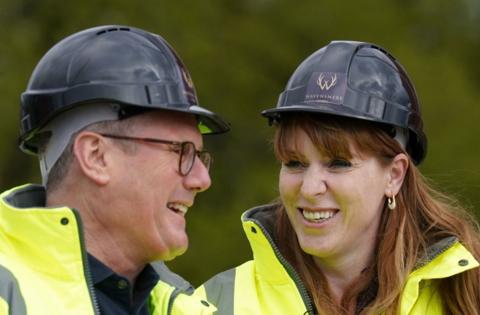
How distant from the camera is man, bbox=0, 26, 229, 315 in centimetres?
432

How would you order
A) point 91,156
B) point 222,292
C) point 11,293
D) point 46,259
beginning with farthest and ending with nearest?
1. point 222,292
2. point 91,156
3. point 46,259
4. point 11,293

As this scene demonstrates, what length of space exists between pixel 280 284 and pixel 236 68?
11468mm

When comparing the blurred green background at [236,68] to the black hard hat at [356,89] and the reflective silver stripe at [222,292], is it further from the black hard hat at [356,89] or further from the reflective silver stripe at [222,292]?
the reflective silver stripe at [222,292]

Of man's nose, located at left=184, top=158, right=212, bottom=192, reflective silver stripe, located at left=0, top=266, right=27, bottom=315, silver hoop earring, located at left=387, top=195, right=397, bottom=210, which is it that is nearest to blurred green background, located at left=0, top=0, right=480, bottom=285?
silver hoop earring, located at left=387, top=195, right=397, bottom=210

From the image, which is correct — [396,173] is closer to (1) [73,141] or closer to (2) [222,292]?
(2) [222,292]

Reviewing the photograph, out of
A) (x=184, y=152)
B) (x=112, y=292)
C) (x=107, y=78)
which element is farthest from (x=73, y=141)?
(x=112, y=292)

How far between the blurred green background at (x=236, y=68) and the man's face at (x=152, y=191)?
1040cm

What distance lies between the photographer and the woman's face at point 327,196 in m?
5.32

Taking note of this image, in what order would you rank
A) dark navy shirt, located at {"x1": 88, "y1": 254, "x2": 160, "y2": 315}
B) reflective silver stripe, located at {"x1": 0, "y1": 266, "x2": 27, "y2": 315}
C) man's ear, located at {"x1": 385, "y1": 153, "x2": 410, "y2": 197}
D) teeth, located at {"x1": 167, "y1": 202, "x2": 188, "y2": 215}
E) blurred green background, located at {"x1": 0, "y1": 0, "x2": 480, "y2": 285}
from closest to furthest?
reflective silver stripe, located at {"x1": 0, "y1": 266, "x2": 27, "y2": 315}
dark navy shirt, located at {"x1": 88, "y1": 254, "x2": 160, "y2": 315}
teeth, located at {"x1": 167, "y1": 202, "x2": 188, "y2": 215}
man's ear, located at {"x1": 385, "y1": 153, "x2": 410, "y2": 197}
blurred green background, located at {"x1": 0, "y1": 0, "x2": 480, "y2": 285}

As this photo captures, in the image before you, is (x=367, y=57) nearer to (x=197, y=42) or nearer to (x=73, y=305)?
(x=73, y=305)

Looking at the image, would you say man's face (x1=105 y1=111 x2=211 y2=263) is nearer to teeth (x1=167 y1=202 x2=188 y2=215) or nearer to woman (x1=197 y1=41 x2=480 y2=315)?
teeth (x1=167 y1=202 x2=188 y2=215)

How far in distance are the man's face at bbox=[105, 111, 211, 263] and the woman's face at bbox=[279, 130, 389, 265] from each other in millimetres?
827

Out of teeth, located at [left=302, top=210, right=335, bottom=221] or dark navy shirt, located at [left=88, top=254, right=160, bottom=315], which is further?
teeth, located at [left=302, top=210, right=335, bottom=221]

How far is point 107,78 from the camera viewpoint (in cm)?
449
